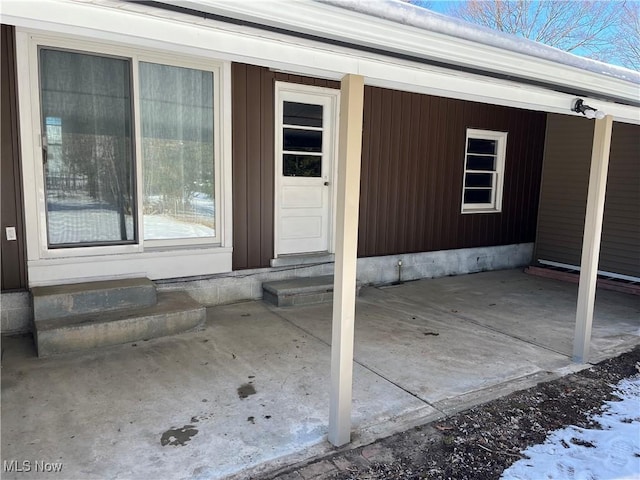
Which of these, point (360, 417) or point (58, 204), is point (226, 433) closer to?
point (360, 417)

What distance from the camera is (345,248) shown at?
2.31 meters

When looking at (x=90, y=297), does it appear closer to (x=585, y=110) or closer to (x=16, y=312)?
(x=16, y=312)

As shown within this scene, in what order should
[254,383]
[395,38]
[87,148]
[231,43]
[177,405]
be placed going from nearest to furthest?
[231,43] < [395,38] < [177,405] < [254,383] < [87,148]

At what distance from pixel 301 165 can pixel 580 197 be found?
14.3ft

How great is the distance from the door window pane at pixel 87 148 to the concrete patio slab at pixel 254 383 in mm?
1095

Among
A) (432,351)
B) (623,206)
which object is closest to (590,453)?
(432,351)

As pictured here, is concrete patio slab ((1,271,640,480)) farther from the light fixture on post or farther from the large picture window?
the light fixture on post

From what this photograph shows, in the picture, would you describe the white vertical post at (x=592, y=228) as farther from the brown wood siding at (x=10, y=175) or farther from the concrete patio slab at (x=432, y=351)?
the brown wood siding at (x=10, y=175)

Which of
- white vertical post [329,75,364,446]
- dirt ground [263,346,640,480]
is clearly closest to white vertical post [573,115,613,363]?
dirt ground [263,346,640,480]

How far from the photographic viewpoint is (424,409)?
9.02 ft

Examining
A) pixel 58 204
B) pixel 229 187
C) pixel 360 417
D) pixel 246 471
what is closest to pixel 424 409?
pixel 360 417

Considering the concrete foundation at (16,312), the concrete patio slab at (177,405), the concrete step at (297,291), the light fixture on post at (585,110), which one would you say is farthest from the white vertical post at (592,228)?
the concrete foundation at (16,312)

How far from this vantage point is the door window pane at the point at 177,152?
4.21 m

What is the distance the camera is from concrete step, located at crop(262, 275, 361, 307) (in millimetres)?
4699
